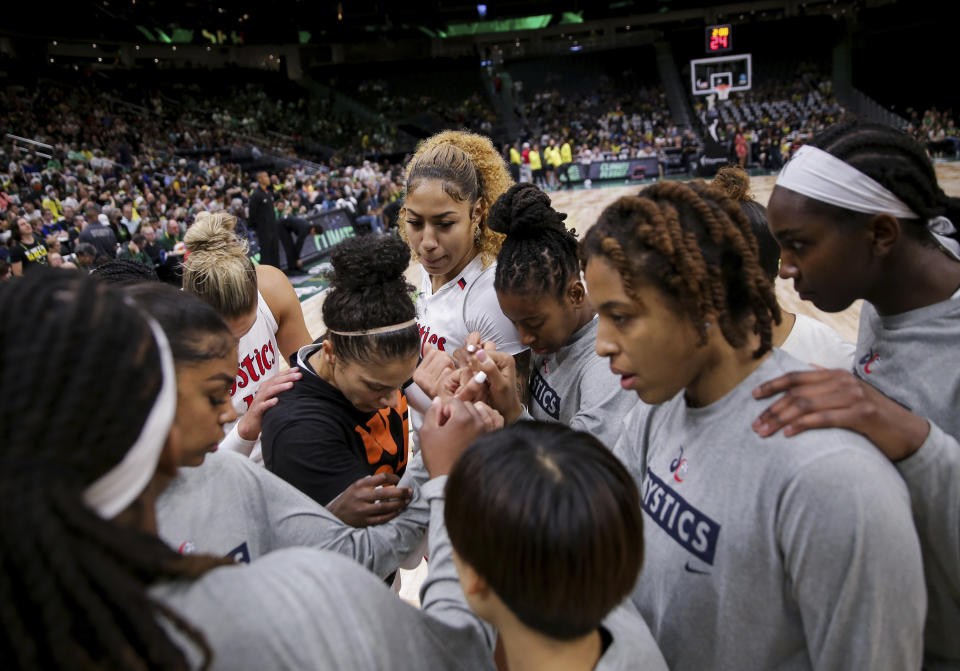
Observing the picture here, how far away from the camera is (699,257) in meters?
1.08

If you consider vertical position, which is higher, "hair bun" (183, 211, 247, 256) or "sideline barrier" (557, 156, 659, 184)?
"hair bun" (183, 211, 247, 256)

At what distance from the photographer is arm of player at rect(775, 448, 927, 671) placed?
2.94ft

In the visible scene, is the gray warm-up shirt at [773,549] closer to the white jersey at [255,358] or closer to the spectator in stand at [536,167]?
the white jersey at [255,358]

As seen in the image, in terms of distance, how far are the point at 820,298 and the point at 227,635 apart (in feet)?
4.43

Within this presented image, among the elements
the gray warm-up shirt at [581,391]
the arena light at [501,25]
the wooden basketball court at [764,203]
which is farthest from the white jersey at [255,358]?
the arena light at [501,25]

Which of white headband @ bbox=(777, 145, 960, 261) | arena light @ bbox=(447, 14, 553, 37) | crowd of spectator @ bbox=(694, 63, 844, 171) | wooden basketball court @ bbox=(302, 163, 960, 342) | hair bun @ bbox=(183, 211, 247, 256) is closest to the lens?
white headband @ bbox=(777, 145, 960, 261)

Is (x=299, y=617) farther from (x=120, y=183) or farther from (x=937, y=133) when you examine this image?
(x=937, y=133)

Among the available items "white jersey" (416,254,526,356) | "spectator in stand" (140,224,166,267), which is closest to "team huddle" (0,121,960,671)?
"white jersey" (416,254,526,356)

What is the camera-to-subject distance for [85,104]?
19094 millimetres

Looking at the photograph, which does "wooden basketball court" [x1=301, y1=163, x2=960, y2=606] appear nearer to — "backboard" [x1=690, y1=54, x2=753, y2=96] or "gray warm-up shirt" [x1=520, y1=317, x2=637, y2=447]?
"gray warm-up shirt" [x1=520, y1=317, x2=637, y2=447]

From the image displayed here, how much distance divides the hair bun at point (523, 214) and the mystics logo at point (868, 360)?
0.89 metres

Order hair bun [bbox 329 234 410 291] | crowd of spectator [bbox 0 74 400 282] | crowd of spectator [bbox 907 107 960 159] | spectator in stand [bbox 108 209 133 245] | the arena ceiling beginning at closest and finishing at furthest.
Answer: hair bun [bbox 329 234 410 291] → crowd of spectator [bbox 0 74 400 282] → spectator in stand [bbox 108 209 133 245] → crowd of spectator [bbox 907 107 960 159] → the arena ceiling

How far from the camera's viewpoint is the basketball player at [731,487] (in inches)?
35.9

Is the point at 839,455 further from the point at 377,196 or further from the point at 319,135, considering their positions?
the point at 319,135
